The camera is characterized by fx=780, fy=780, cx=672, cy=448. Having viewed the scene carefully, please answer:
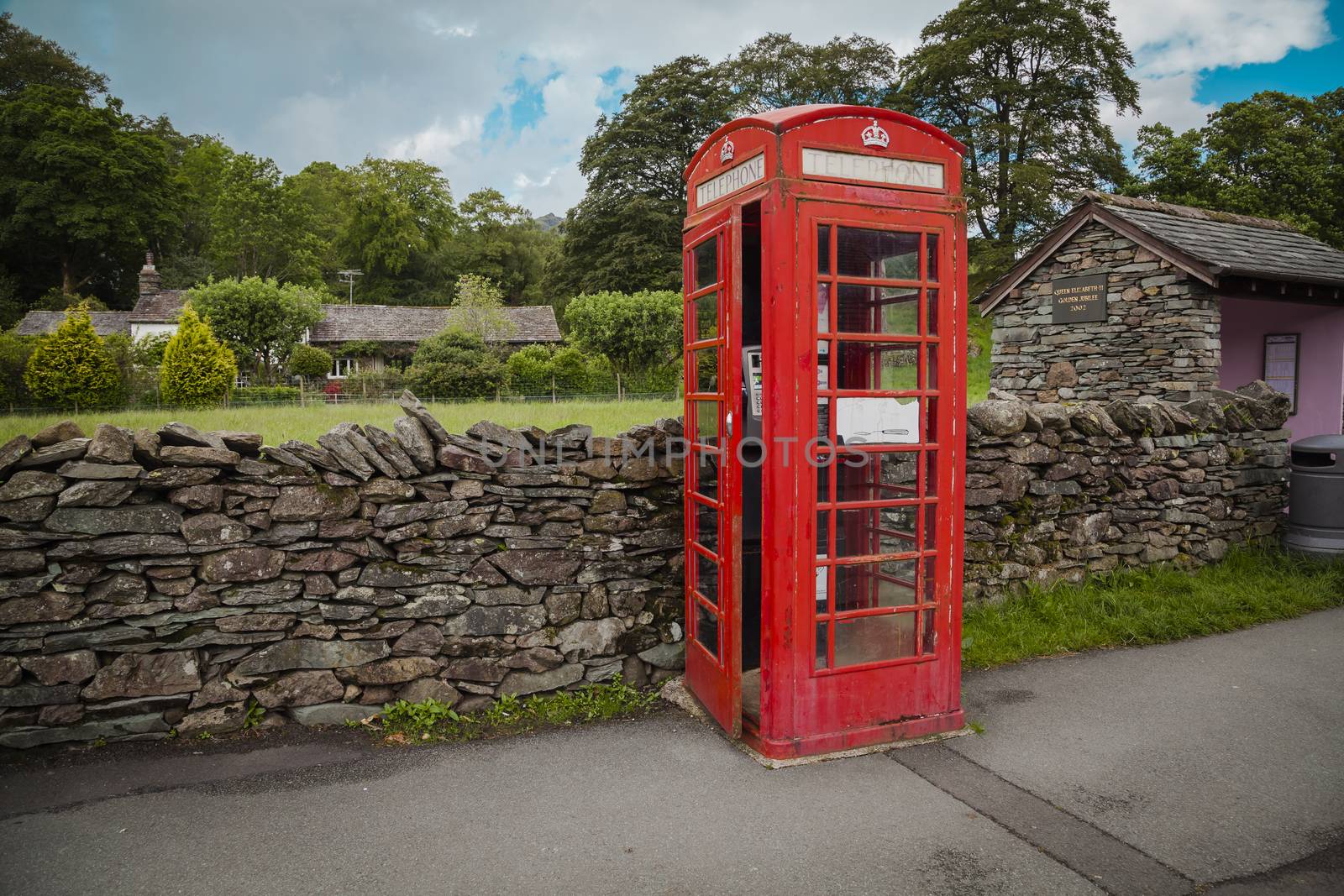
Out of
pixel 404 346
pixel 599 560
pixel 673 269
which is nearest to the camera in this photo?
pixel 599 560

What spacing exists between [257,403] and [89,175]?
43.8 meters

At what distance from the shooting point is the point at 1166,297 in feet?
32.9

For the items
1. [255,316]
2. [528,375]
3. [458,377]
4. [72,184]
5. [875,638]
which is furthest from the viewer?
[72,184]

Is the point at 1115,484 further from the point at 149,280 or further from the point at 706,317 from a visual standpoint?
the point at 149,280

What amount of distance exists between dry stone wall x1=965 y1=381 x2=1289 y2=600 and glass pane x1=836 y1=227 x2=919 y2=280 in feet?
7.82

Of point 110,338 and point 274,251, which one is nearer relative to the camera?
Result: point 110,338

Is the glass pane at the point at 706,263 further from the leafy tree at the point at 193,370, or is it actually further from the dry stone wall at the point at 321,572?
the leafy tree at the point at 193,370

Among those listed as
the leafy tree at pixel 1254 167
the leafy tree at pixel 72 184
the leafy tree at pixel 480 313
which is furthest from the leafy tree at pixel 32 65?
the leafy tree at pixel 1254 167

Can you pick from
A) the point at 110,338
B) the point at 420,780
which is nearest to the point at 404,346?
the point at 110,338

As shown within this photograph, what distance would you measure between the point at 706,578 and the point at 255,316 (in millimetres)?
36695

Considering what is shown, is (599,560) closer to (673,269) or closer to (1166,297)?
(1166,297)

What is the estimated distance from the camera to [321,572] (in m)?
4.17

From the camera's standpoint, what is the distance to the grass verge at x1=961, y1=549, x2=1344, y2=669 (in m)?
5.55

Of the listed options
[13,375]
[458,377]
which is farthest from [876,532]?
[458,377]
